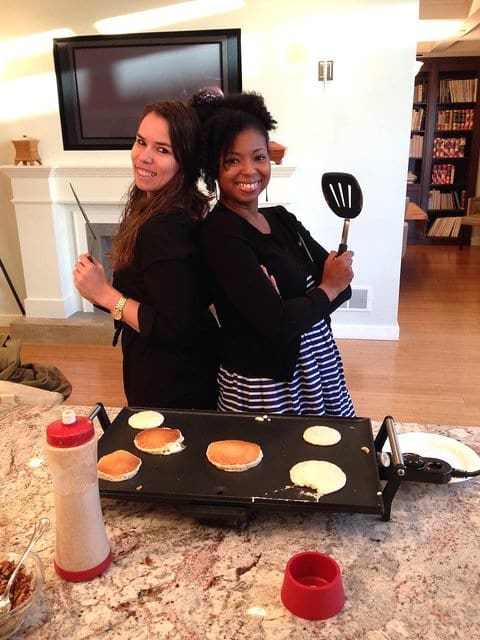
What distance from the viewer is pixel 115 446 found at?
1076 millimetres

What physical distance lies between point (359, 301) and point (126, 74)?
2139 millimetres

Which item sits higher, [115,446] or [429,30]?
[429,30]

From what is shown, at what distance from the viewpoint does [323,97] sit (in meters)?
3.63

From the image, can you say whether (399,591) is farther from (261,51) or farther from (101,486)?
(261,51)

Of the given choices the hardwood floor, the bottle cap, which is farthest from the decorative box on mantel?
the bottle cap

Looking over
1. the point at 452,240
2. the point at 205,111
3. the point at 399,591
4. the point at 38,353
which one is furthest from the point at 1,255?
the point at 452,240

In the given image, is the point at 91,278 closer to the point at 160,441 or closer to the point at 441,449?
the point at 160,441

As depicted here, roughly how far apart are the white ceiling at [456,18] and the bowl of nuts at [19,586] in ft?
15.9

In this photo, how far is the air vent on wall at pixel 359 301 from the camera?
397 cm

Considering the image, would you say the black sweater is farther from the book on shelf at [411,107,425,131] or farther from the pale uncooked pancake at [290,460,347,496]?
the book on shelf at [411,107,425,131]

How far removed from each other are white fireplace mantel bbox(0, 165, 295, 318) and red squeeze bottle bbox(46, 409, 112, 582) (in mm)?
3143

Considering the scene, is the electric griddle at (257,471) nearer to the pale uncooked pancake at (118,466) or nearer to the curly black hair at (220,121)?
the pale uncooked pancake at (118,466)

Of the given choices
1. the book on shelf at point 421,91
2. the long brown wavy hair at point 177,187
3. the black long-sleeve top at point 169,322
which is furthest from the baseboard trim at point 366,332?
the book on shelf at point 421,91

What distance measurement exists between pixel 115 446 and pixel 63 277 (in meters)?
3.32
